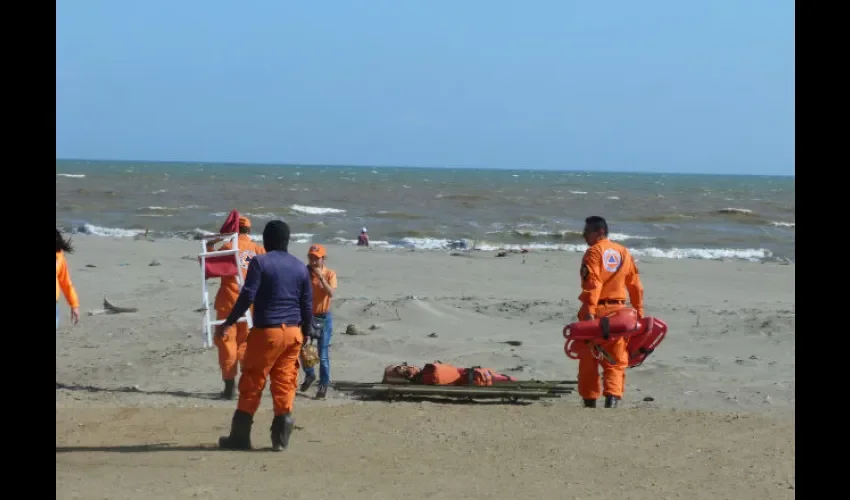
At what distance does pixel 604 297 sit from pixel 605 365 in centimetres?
62

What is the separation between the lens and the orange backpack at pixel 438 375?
976cm

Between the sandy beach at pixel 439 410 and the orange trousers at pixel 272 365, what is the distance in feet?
1.30

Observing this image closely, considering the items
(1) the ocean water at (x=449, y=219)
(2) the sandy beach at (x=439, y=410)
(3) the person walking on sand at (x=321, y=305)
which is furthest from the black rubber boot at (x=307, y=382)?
(1) the ocean water at (x=449, y=219)

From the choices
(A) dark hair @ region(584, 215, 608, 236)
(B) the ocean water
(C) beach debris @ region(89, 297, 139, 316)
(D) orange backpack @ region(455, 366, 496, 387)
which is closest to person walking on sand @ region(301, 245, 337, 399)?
(D) orange backpack @ region(455, 366, 496, 387)

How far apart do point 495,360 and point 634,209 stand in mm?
39264

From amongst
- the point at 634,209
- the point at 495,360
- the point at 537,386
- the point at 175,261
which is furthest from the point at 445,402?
the point at 634,209

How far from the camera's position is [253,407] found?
23.7 ft

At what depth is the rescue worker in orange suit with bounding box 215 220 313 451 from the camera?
707cm

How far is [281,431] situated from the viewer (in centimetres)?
727

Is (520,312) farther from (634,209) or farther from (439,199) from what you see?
(439,199)

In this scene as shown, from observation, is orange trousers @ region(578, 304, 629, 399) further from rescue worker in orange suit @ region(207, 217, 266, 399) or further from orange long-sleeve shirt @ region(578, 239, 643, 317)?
rescue worker in orange suit @ region(207, 217, 266, 399)

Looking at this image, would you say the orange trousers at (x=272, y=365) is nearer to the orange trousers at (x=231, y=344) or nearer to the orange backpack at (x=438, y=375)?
the orange trousers at (x=231, y=344)

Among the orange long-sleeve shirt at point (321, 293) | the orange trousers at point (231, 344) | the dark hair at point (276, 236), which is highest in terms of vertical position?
the dark hair at point (276, 236)
